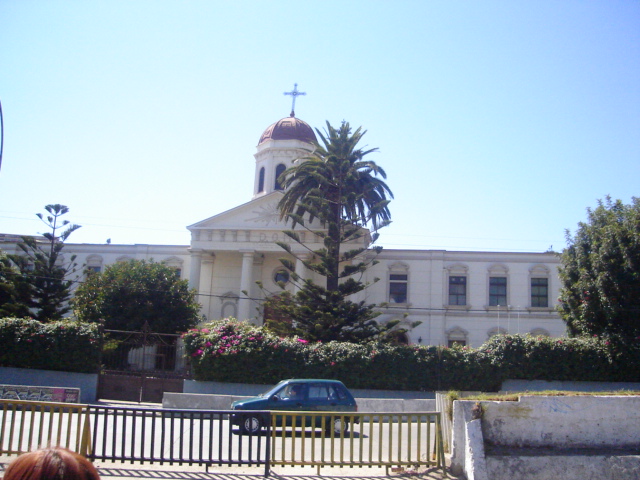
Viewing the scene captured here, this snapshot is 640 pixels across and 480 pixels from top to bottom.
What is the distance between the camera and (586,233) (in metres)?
25.4

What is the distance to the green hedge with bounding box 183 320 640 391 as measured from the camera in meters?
21.3

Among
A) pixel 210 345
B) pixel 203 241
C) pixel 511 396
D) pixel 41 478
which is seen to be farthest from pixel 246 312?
pixel 41 478

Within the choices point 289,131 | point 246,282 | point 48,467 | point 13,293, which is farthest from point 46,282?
point 48,467

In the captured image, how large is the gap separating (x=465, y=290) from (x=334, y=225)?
13915 millimetres

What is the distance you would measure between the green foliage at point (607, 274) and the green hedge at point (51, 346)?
A: 1822 cm

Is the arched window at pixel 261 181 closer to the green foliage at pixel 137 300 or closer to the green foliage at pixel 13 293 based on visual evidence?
the green foliage at pixel 137 300

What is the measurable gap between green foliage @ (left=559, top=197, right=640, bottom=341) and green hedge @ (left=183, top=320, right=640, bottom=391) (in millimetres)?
1120

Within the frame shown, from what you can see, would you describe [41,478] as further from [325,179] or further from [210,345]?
[325,179]

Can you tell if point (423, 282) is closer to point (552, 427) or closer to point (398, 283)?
point (398, 283)

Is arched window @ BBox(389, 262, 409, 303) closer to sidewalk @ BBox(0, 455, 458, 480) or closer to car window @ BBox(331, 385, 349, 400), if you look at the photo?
car window @ BBox(331, 385, 349, 400)

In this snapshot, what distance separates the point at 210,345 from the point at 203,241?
56.2 ft

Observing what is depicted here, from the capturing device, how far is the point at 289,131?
43.3 metres

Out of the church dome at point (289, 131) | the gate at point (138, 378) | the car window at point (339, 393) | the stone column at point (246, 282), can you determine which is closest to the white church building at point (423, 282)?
the stone column at point (246, 282)

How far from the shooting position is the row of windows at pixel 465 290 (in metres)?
38.6
